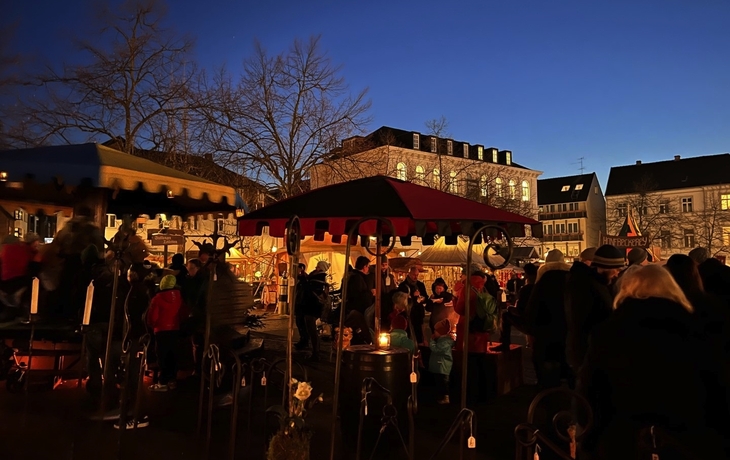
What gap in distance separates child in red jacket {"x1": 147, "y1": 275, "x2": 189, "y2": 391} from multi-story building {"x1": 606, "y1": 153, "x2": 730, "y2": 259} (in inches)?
1969

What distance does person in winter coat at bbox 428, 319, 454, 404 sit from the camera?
803 cm

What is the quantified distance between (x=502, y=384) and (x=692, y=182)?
70.1 metres

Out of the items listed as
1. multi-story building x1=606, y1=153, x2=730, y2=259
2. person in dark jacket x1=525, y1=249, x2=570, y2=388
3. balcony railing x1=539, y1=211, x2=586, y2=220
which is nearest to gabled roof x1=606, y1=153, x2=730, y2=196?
multi-story building x1=606, y1=153, x2=730, y2=259

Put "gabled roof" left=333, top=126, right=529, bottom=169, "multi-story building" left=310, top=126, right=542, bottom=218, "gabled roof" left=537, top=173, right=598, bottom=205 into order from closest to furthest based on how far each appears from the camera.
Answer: "multi-story building" left=310, top=126, right=542, bottom=218, "gabled roof" left=333, top=126, right=529, bottom=169, "gabled roof" left=537, top=173, right=598, bottom=205

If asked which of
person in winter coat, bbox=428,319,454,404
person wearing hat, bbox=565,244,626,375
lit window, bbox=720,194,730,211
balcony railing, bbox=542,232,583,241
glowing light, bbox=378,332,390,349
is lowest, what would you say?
person in winter coat, bbox=428,319,454,404

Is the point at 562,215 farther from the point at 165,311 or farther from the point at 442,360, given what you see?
the point at 165,311

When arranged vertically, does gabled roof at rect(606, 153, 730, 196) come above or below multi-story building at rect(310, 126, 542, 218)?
above

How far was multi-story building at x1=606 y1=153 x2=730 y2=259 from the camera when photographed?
5303cm

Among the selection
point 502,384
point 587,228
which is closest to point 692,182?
point 587,228

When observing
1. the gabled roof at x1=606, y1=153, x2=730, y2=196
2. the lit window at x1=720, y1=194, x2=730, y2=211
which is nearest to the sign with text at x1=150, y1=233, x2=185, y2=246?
the gabled roof at x1=606, y1=153, x2=730, y2=196

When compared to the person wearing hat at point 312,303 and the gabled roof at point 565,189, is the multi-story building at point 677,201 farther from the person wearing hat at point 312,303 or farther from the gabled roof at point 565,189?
the person wearing hat at point 312,303

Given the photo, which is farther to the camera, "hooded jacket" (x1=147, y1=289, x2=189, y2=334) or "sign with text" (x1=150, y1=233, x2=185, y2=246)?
"sign with text" (x1=150, y1=233, x2=185, y2=246)

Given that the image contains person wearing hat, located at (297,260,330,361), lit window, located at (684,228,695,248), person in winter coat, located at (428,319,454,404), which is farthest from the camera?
lit window, located at (684,228,695,248)

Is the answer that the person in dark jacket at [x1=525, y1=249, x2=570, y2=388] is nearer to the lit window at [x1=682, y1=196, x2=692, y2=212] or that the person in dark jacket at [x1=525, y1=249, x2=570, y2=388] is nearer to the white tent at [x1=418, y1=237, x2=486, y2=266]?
the white tent at [x1=418, y1=237, x2=486, y2=266]
